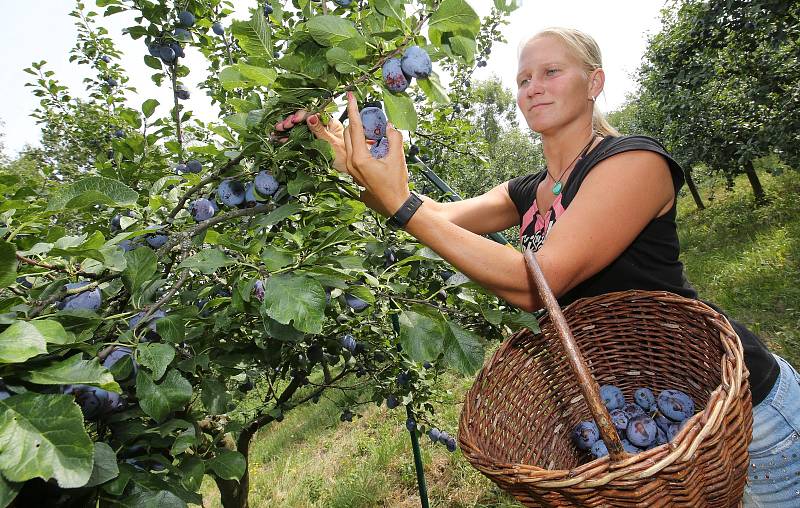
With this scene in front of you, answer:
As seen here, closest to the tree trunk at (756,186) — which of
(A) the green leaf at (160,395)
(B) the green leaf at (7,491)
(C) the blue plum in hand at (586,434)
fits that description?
(C) the blue plum in hand at (586,434)

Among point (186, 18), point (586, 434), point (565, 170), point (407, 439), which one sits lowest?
point (407, 439)

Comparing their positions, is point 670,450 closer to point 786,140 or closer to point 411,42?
point 411,42

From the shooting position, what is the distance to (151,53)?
1.46m

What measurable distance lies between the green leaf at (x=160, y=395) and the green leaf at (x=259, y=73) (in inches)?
19.9

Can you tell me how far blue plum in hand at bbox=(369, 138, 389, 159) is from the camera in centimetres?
95

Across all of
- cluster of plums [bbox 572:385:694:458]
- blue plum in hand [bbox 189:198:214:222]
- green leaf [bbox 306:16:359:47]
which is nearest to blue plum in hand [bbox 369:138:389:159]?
green leaf [bbox 306:16:359:47]

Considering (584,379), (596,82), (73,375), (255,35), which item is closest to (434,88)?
(255,35)

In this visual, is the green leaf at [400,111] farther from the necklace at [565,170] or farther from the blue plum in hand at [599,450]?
the blue plum in hand at [599,450]

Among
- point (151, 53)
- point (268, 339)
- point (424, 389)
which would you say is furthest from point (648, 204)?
point (424, 389)

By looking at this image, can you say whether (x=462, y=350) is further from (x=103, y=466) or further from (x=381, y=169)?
(x=103, y=466)

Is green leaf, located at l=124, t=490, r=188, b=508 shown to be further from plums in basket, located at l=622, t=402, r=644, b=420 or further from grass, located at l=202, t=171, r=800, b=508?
grass, located at l=202, t=171, r=800, b=508

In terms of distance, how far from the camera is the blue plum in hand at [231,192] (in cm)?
99

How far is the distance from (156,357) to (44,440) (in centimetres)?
26

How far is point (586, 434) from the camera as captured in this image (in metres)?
1.13
